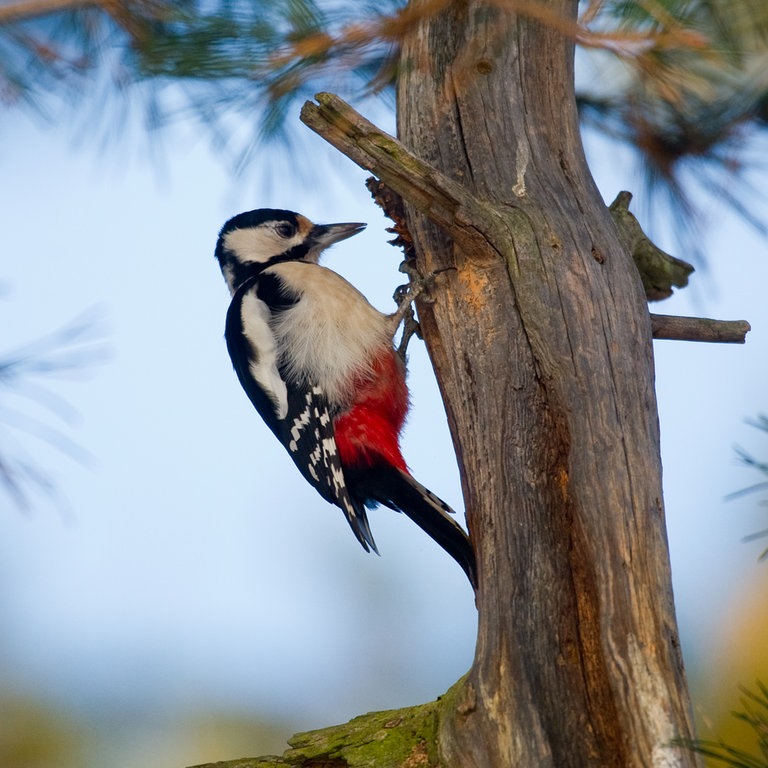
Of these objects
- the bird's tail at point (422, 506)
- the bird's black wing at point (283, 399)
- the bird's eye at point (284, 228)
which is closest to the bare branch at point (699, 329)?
the bird's tail at point (422, 506)

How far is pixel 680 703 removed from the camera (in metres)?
2.20

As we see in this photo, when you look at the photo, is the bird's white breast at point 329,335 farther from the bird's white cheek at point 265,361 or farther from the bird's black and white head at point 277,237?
the bird's black and white head at point 277,237

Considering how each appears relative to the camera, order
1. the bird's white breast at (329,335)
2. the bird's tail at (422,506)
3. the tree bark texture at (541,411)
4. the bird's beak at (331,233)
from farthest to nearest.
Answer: the bird's beak at (331,233), the bird's white breast at (329,335), the bird's tail at (422,506), the tree bark texture at (541,411)

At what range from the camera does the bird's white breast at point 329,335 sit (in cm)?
367

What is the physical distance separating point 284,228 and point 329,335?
0.70m

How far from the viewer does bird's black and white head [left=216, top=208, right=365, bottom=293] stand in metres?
4.15

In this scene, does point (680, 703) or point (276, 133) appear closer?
point (680, 703)

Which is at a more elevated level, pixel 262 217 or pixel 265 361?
pixel 262 217

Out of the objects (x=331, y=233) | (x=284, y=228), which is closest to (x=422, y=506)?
(x=331, y=233)

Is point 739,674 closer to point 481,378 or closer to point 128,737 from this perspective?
point 481,378

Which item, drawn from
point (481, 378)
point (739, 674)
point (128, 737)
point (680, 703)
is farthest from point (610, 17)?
point (128, 737)

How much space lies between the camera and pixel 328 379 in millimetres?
3697

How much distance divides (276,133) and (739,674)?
8.75 feet

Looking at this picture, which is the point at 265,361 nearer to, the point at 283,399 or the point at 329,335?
the point at 283,399
